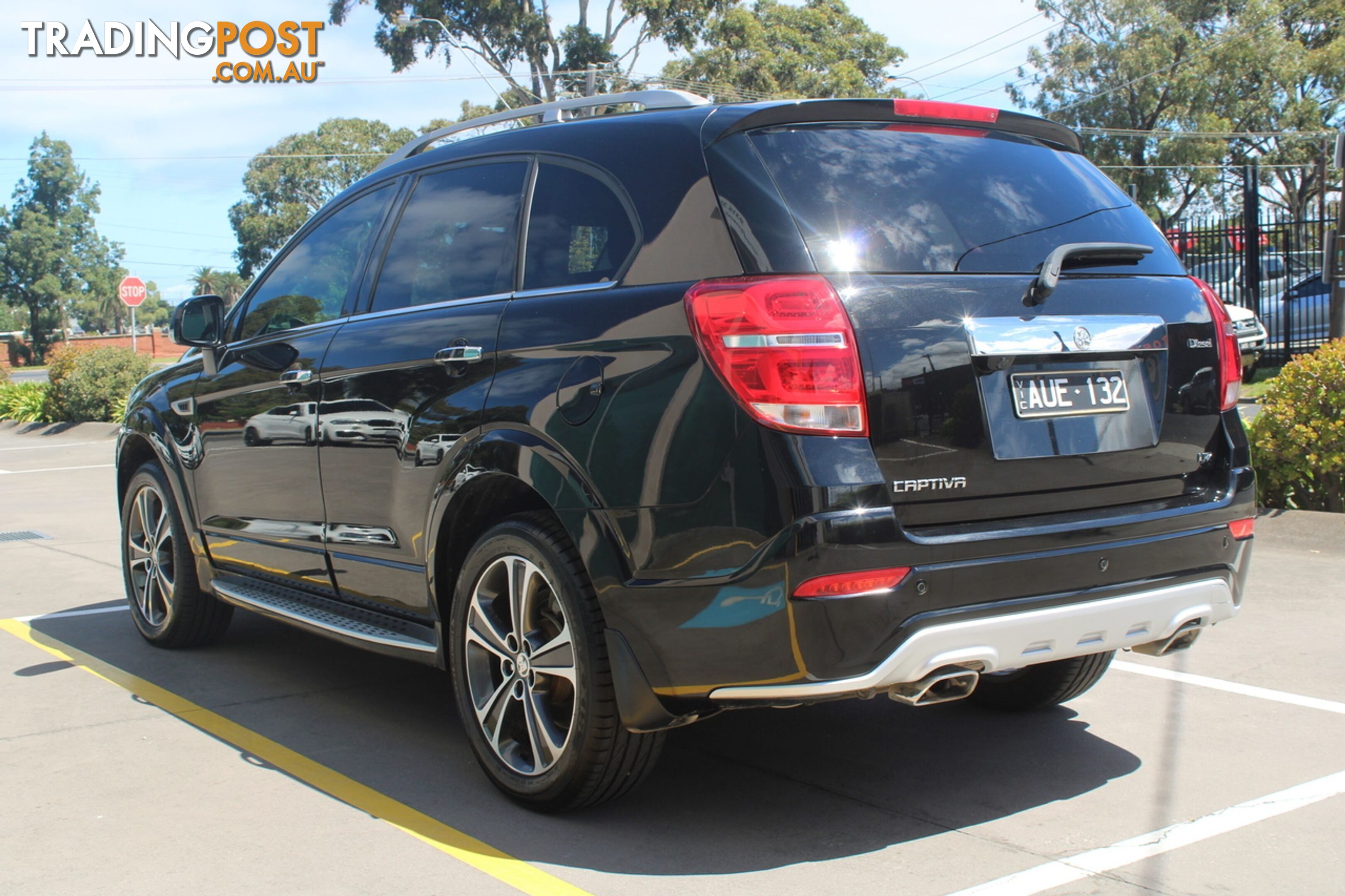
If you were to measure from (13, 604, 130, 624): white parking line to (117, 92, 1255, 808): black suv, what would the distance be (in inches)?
123

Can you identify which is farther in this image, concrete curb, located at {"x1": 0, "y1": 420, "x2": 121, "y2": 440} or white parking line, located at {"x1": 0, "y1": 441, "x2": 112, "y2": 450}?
concrete curb, located at {"x1": 0, "y1": 420, "x2": 121, "y2": 440}

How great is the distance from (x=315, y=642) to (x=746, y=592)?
3.57m

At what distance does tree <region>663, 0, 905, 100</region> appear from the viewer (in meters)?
38.8

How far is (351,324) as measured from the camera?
14.8ft

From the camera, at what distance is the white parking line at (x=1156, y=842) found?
3.12 meters

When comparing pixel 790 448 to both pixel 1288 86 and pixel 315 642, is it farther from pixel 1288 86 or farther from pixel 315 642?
pixel 1288 86

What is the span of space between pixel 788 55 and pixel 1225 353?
40.3 m

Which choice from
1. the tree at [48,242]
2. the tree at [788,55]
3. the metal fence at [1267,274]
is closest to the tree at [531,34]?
the tree at [788,55]

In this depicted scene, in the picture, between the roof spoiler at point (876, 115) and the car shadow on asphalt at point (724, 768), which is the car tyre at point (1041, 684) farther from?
the roof spoiler at point (876, 115)

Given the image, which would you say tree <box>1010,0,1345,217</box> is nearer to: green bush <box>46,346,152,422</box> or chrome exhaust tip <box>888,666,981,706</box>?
green bush <box>46,346,152,422</box>

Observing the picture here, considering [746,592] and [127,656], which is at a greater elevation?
[746,592]

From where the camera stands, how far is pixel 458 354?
152 inches

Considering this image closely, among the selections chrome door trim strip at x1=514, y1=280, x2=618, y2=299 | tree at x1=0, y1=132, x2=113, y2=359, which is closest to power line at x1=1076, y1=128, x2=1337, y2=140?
chrome door trim strip at x1=514, y1=280, x2=618, y2=299

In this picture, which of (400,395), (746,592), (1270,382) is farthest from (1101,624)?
(1270,382)
